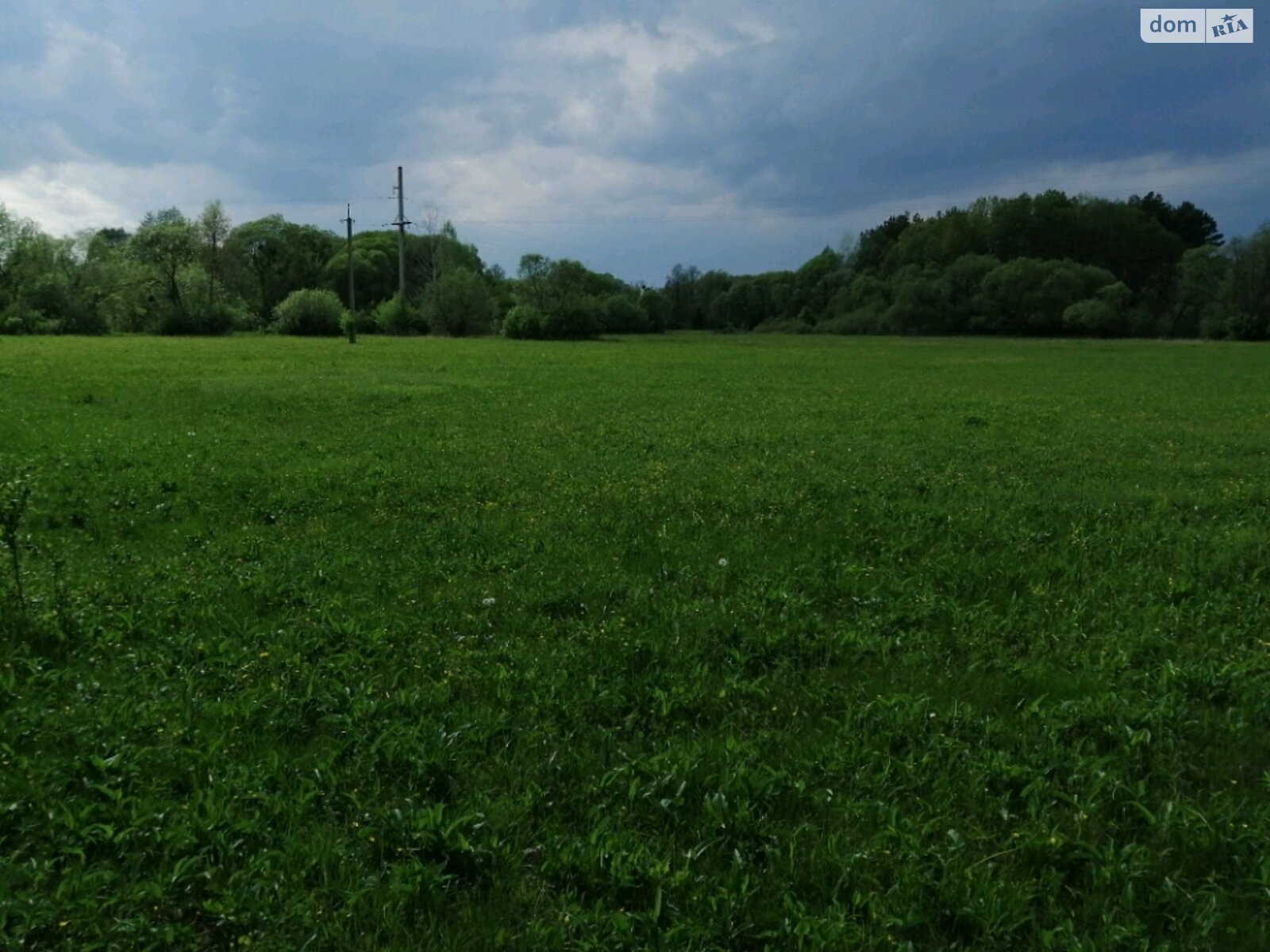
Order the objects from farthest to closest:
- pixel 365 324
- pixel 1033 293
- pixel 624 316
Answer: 1. pixel 1033 293
2. pixel 624 316
3. pixel 365 324

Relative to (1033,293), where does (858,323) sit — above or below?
below

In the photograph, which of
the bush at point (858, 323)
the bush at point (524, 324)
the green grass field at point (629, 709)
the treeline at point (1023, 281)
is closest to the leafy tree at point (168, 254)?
the bush at point (524, 324)

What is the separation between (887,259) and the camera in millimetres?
139375

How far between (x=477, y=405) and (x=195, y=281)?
8204cm

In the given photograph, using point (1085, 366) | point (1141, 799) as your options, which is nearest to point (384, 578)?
point (1141, 799)

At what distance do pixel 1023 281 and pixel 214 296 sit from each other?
3618 inches

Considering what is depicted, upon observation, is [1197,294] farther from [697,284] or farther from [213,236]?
[213,236]

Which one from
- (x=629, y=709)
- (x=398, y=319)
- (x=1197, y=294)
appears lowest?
(x=629, y=709)

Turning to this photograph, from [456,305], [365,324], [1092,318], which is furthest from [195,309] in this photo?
[1092,318]

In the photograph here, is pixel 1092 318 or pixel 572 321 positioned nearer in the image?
pixel 572 321

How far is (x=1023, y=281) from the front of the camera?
109 metres

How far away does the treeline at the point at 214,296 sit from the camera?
3182 inches

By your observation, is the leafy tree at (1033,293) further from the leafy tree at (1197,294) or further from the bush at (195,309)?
the bush at (195,309)

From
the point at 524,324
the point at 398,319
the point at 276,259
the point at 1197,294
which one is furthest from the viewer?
the point at 276,259
